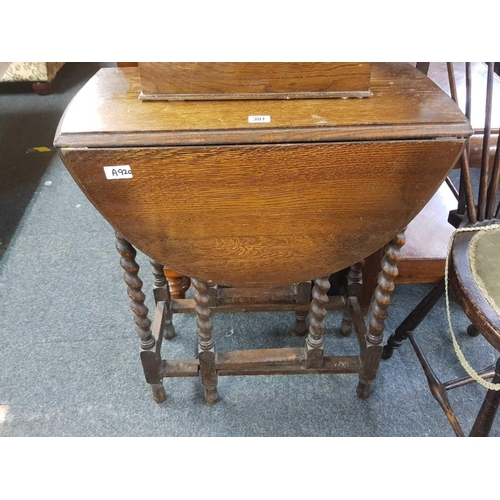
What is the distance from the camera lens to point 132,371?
144 centimetres

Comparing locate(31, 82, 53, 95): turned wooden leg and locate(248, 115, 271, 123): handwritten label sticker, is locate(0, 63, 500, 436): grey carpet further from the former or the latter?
locate(31, 82, 53, 95): turned wooden leg

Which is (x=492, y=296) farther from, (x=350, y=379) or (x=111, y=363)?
(x=111, y=363)

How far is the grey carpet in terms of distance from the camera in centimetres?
131

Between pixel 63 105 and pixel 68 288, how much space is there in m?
1.65

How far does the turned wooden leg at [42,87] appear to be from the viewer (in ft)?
9.73

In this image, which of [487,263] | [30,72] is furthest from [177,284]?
[30,72]

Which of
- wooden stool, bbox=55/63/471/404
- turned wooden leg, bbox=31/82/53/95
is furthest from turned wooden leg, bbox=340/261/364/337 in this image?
turned wooden leg, bbox=31/82/53/95

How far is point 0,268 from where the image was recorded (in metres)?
1.79

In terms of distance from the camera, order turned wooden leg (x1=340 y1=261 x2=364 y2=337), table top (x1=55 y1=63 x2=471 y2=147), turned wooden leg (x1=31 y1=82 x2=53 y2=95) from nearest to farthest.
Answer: table top (x1=55 y1=63 x2=471 y2=147), turned wooden leg (x1=340 y1=261 x2=364 y2=337), turned wooden leg (x1=31 y1=82 x2=53 y2=95)

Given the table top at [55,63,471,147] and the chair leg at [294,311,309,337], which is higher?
the table top at [55,63,471,147]

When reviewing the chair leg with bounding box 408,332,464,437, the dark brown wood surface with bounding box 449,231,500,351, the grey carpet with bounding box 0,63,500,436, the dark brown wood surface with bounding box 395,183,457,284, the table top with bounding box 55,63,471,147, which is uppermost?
the table top with bounding box 55,63,471,147

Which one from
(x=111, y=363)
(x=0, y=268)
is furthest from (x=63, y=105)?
(x=111, y=363)

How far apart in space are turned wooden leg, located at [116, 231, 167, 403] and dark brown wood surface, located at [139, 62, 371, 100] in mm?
327
